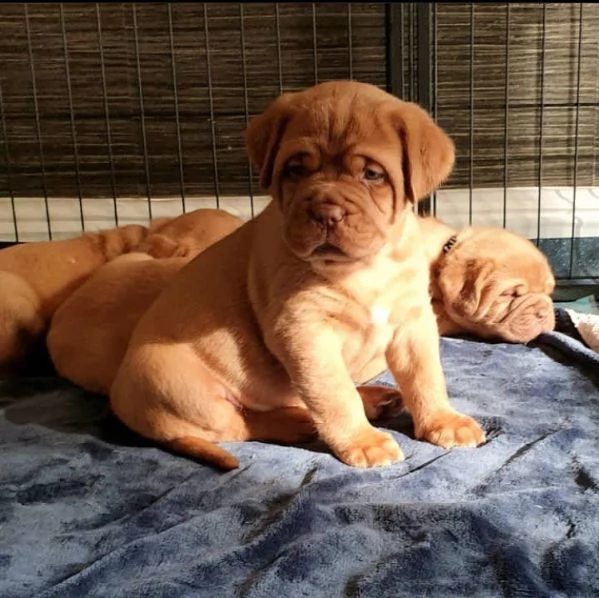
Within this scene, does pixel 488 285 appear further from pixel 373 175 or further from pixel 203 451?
pixel 203 451

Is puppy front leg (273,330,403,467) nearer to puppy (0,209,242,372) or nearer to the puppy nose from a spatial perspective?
the puppy nose

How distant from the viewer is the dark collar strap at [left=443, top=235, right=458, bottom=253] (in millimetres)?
3075

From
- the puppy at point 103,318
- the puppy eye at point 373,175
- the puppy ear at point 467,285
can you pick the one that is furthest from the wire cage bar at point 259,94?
the puppy eye at point 373,175

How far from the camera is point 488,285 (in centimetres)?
296

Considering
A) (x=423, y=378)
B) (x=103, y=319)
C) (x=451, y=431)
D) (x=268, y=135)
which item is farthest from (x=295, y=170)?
(x=103, y=319)

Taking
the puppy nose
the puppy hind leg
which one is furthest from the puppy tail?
the puppy nose

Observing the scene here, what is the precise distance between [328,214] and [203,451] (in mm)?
699

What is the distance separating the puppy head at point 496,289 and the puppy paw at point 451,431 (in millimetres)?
918

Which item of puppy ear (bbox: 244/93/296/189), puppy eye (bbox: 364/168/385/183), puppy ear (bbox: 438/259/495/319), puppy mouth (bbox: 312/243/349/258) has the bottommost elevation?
puppy ear (bbox: 438/259/495/319)

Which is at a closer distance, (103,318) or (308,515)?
(308,515)

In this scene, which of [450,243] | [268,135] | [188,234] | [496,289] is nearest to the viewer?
[268,135]

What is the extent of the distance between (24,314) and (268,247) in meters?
1.38

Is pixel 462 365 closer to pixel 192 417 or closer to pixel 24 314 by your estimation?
pixel 192 417

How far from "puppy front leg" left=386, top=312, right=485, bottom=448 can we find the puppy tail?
50 cm
